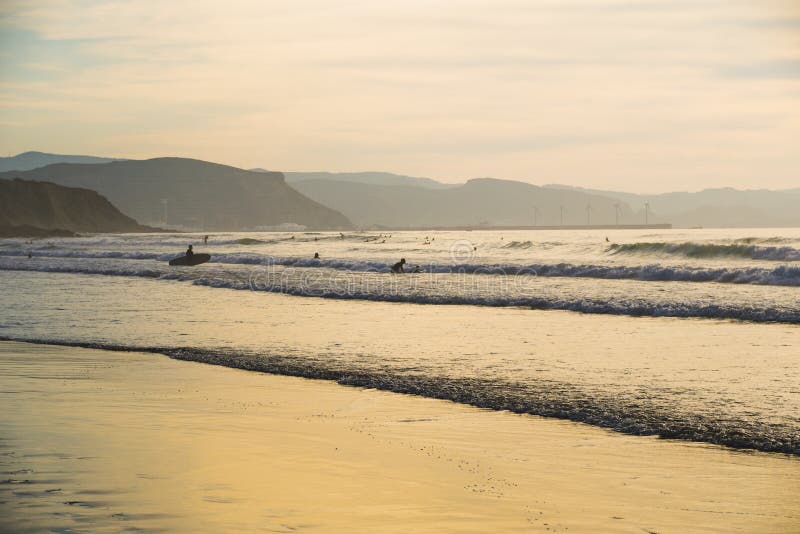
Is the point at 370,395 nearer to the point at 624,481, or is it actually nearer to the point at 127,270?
the point at 624,481

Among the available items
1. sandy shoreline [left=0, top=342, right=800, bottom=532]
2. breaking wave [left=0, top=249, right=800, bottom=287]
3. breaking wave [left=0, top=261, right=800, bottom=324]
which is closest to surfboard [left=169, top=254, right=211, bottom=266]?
breaking wave [left=0, top=249, right=800, bottom=287]

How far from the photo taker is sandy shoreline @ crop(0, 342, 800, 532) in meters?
6.67

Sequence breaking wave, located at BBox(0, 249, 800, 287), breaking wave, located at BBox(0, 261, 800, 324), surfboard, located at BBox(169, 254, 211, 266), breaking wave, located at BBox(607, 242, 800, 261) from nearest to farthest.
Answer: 1. breaking wave, located at BBox(0, 261, 800, 324)
2. breaking wave, located at BBox(0, 249, 800, 287)
3. surfboard, located at BBox(169, 254, 211, 266)
4. breaking wave, located at BBox(607, 242, 800, 261)

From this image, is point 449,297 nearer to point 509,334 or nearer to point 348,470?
point 509,334

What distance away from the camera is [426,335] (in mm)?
18828

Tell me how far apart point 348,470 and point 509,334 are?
11054mm

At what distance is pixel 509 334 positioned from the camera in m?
18.8

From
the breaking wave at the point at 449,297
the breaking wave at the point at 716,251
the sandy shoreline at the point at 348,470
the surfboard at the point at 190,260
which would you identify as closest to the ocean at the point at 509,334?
the breaking wave at the point at 449,297

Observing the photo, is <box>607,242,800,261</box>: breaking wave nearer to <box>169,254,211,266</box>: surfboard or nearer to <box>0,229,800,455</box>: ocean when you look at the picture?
<box>0,229,800,455</box>: ocean

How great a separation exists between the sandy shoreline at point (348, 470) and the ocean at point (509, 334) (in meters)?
1.16

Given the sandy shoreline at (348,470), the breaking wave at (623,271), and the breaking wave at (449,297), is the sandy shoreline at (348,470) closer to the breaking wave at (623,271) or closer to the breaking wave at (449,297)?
the breaking wave at (449,297)

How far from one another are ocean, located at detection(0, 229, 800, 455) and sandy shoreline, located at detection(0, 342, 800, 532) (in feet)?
3.81

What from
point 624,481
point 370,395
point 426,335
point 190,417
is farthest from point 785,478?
point 426,335

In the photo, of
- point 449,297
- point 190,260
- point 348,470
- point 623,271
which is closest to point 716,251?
point 623,271
